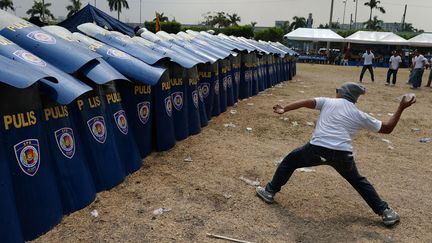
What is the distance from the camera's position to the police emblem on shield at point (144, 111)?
5.29 meters

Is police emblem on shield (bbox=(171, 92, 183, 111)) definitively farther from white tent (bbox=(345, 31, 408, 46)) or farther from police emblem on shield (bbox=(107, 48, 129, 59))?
white tent (bbox=(345, 31, 408, 46))

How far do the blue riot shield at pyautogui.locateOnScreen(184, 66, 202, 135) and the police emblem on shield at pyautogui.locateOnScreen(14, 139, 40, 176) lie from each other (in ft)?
11.8

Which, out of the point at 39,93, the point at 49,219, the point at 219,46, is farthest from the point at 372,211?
the point at 219,46

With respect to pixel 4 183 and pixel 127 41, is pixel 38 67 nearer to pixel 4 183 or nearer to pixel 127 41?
pixel 4 183

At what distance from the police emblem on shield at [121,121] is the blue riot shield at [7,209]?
5.61ft

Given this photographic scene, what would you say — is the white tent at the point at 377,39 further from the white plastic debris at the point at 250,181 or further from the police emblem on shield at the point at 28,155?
the police emblem on shield at the point at 28,155

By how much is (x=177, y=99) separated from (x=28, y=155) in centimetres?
324

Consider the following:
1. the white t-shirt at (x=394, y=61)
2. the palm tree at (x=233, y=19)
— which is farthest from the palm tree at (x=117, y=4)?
the white t-shirt at (x=394, y=61)

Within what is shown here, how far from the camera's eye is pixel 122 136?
4.70 meters

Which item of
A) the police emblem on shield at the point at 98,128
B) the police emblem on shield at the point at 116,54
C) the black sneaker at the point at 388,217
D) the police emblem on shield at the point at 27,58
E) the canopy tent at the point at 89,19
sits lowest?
the black sneaker at the point at 388,217

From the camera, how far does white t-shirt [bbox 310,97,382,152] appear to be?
384cm

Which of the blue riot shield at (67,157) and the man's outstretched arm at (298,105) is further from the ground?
the man's outstretched arm at (298,105)

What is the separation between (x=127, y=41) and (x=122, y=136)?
1846mm

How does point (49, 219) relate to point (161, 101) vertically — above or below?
below
